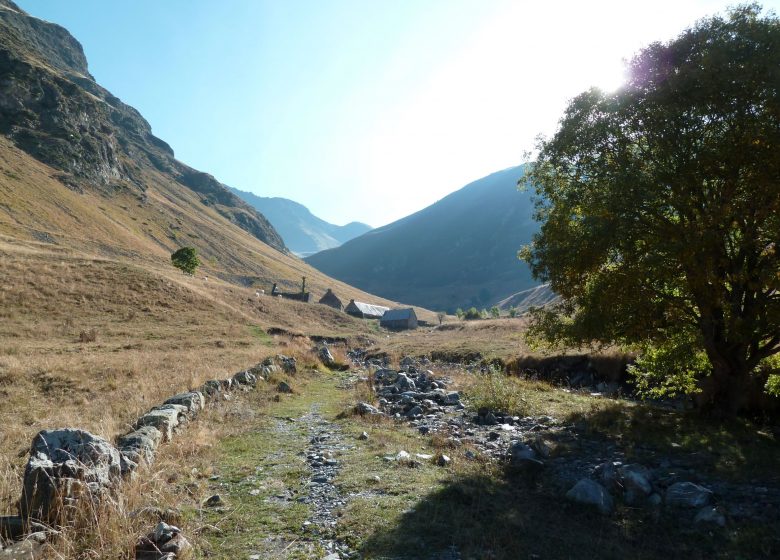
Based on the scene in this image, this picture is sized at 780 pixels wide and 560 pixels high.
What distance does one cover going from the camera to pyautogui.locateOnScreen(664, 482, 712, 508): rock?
8.26 meters

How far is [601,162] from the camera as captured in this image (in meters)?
14.3

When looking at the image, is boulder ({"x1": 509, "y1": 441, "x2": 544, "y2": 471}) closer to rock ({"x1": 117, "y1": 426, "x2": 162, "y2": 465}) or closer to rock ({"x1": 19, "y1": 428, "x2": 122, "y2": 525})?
rock ({"x1": 117, "y1": 426, "x2": 162, "y2": 465})

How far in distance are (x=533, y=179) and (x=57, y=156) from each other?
17421 centimetres

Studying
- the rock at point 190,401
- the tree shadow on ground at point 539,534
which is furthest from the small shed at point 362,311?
the tree shadow on ground at point 539,534

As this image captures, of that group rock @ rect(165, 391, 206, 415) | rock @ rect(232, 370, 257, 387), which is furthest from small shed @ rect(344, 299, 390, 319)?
rock @ rect(165, 391, 206, 415)

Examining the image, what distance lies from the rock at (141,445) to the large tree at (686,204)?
11.5 metres

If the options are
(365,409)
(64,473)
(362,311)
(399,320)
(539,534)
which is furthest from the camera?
(362,311)

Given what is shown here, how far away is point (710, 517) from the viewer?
765cm

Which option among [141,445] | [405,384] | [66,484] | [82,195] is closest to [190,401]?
[141,445]

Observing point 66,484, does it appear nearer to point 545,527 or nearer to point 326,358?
point 545,527

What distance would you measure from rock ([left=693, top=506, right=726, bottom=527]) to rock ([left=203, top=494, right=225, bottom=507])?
7.89 meters

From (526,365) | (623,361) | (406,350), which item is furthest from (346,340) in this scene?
(623,361)

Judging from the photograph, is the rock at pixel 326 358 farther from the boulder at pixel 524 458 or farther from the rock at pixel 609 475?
the rock at pixel 609 475

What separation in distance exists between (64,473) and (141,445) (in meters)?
2.76
